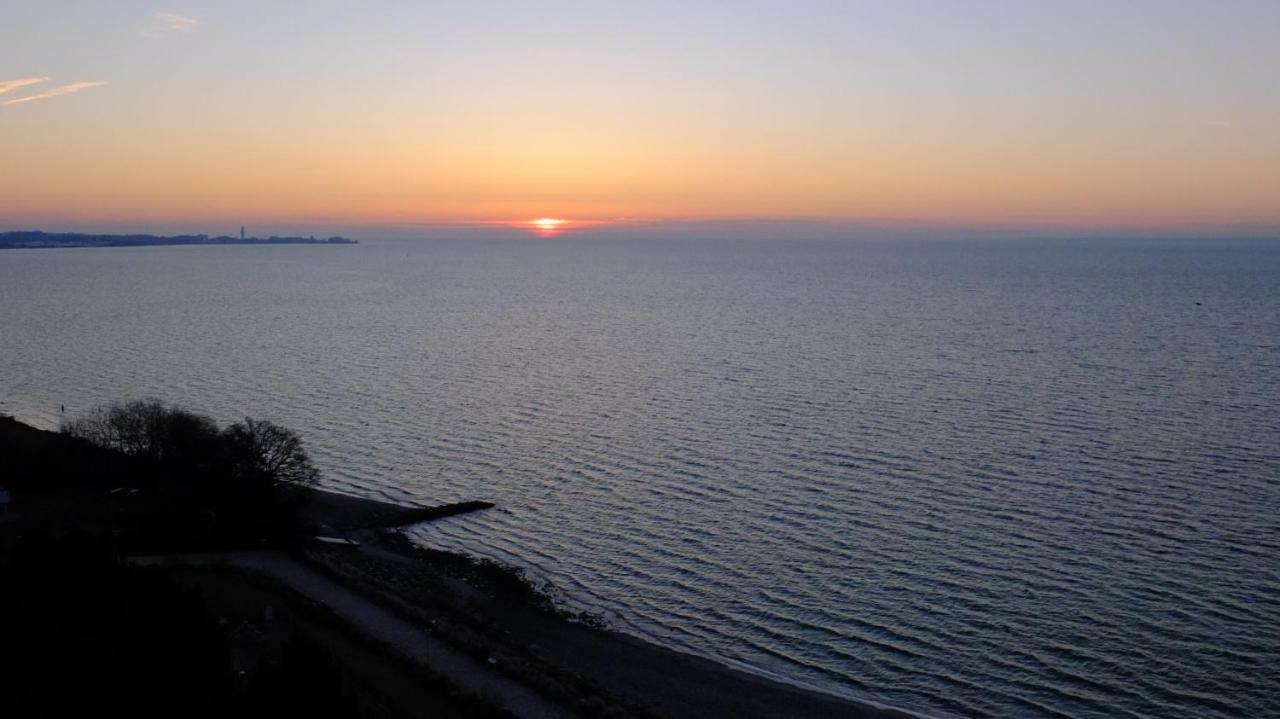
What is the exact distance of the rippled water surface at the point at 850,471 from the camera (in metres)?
29.1

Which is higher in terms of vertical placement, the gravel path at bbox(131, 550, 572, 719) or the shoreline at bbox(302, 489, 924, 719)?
the gravel path at bbox(131, 550, 572, 719)

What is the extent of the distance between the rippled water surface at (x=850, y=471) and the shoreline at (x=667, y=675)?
862mm

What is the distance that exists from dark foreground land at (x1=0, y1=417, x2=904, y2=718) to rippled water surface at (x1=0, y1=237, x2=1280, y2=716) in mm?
2323

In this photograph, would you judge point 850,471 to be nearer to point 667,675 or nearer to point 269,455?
point 667,675

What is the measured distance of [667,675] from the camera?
1099 inches

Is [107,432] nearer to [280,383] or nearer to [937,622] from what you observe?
[280,383]

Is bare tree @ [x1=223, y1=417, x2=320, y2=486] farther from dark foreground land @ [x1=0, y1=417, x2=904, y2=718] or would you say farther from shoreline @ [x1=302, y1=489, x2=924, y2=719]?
shoreline @ [x1=302, y1=489, x2=924, y2=719]

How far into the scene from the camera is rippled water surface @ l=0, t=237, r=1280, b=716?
29.1m

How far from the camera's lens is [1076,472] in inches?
1770

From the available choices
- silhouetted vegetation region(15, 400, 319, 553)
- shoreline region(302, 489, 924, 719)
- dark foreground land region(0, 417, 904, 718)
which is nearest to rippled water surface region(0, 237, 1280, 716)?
shoreline region(302, 489, 924, 719)

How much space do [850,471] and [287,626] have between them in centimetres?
2740

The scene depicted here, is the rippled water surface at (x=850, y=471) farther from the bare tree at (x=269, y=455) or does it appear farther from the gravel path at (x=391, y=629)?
the gravel path at (x=391, y=629)

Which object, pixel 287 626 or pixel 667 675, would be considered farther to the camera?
pixel 667 675

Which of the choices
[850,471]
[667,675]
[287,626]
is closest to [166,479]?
[287,626]
